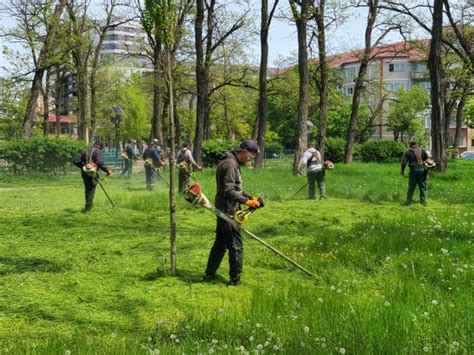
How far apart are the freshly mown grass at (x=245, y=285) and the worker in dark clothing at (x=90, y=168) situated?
25.7 inches

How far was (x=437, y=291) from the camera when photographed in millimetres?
5953

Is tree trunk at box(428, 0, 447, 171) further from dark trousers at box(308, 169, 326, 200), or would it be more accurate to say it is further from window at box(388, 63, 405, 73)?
window at box(388, 63, 405, 73)

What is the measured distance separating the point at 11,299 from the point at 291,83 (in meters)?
31.0

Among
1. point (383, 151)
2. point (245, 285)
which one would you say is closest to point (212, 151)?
point (383, 151)

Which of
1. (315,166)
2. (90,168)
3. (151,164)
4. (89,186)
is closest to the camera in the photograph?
(90,168)

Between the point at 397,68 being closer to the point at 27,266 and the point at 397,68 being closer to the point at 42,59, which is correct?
the point at 42,59

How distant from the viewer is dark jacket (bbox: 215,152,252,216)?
6.70m

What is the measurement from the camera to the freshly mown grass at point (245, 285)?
4.49m

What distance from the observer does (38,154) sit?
26078 mm

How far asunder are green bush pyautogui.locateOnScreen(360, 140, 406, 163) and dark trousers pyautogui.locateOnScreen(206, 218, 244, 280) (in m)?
32.9

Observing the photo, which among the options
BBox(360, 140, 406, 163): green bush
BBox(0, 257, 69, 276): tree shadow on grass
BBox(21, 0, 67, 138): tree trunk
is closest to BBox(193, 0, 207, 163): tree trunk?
BBox(21, 0, 67, 138): tree trunk

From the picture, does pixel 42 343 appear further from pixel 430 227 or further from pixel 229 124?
pixel 229 124

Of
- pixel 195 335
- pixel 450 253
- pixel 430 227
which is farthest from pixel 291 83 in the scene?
pixel 195 335

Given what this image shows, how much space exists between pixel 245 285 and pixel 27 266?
313cm
